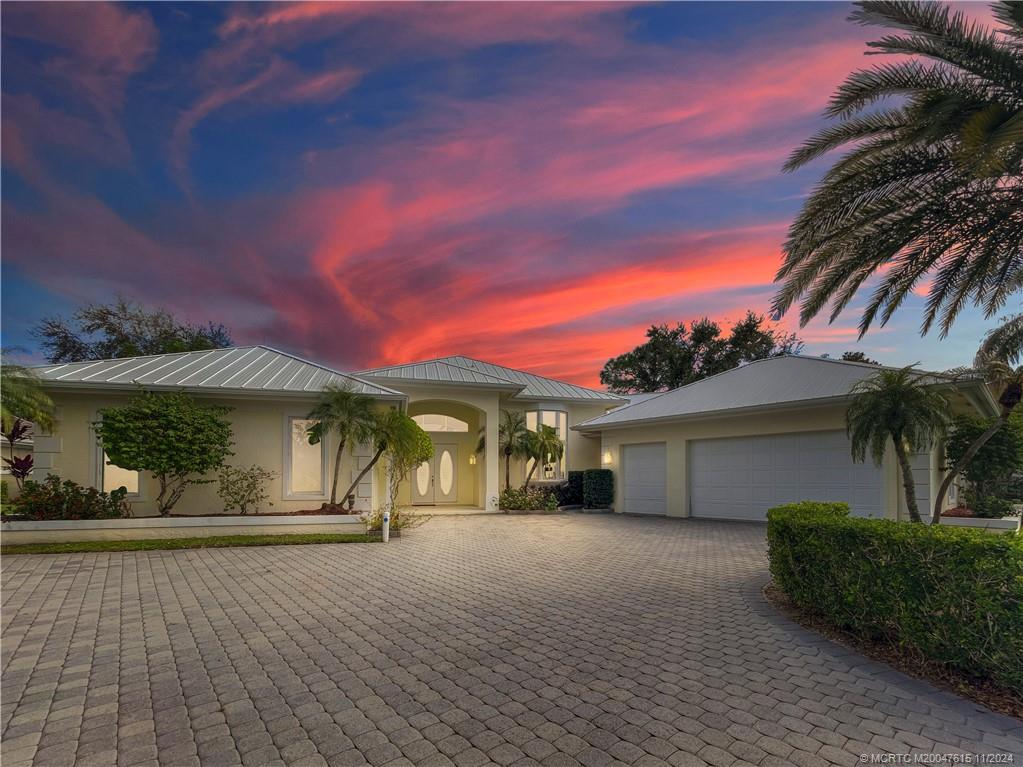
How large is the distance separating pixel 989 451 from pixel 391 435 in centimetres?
1339

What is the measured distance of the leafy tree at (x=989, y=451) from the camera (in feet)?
37.9

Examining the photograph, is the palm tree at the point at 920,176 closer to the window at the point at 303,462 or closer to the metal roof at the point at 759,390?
the metal roof at the point at 759,390

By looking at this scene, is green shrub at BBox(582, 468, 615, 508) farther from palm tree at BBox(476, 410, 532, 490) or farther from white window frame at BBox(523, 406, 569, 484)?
palm tree at BBox(476, 410, 532, 490)

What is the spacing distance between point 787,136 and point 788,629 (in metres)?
7.85

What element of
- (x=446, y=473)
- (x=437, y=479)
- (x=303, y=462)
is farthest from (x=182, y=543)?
(x=446, y=473)

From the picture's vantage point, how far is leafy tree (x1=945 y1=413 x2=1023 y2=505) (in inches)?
455

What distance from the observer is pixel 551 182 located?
11211mm

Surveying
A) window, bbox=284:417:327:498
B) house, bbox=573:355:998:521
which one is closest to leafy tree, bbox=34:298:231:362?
window, bbox=284:417:327:498

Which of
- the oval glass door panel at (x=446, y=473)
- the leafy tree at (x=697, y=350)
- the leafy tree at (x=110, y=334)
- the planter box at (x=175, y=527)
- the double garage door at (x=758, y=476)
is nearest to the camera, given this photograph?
the planter box at (x=175, y=527)

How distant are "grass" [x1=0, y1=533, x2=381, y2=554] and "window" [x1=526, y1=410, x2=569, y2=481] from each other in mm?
8294

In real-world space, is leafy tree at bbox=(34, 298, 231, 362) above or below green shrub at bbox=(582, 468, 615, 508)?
above

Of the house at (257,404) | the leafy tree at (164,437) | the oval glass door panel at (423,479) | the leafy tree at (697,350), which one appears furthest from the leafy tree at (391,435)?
the leafy tree at (697,350)

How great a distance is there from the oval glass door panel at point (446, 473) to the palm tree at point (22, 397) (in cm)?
1065

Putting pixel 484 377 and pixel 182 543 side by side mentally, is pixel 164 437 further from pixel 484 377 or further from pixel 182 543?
pixel 484 377
